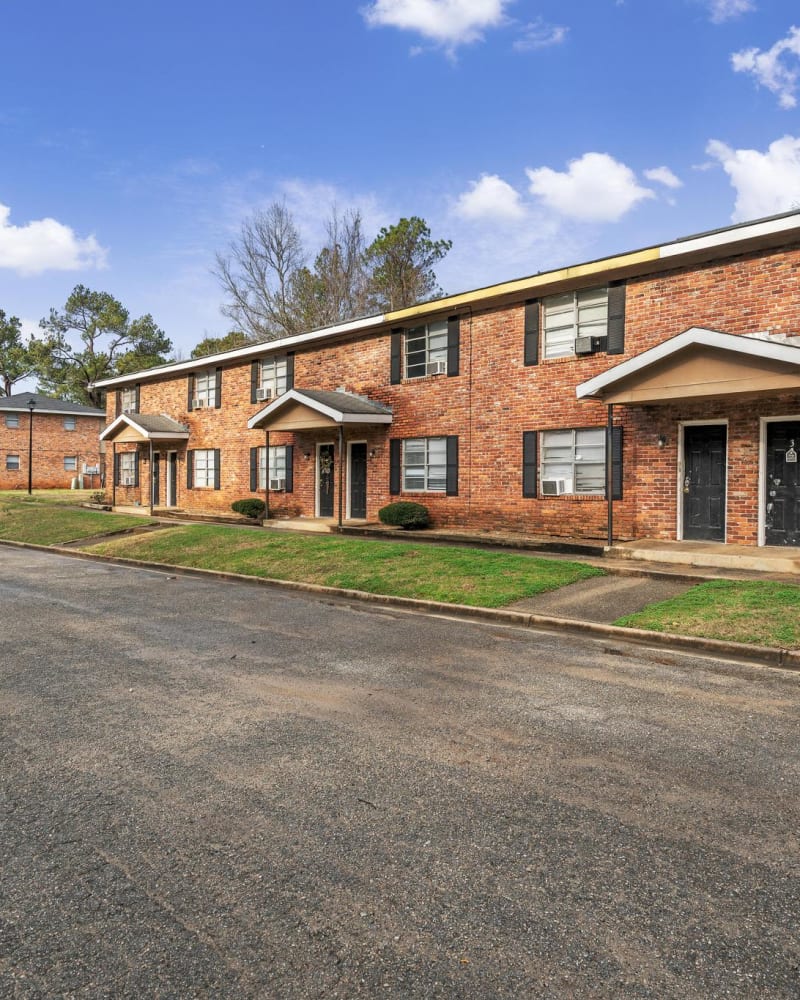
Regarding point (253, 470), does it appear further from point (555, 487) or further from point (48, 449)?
point (48, 449)

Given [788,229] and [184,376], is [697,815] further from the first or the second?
[184,376]

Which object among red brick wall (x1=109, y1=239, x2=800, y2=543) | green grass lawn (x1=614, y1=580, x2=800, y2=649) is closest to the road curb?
green grass lawn (x1=614, y1=580, x2=800, y2=649)

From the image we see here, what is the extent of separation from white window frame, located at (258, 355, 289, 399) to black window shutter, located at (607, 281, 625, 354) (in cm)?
1121

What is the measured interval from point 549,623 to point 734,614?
2155 millimetres

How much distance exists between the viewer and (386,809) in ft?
11.9

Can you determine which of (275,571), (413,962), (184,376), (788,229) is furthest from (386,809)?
(184,376)

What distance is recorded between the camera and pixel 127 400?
30172mm

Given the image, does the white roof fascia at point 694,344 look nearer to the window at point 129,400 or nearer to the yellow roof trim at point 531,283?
the yellow roof trim at point 531,283

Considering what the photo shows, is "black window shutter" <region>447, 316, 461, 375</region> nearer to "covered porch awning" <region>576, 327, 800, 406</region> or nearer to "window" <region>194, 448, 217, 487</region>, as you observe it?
"covered porch awning" <region>576, 327, 800, 406</region>

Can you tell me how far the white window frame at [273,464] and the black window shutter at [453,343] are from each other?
277 inches

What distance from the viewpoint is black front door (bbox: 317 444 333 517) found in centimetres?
2117

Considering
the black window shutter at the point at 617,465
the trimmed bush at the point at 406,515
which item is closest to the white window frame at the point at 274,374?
the trimmed bush at the point at 406,515

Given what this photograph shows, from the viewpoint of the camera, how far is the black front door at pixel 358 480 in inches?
800

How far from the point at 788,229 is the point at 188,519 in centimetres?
1916
